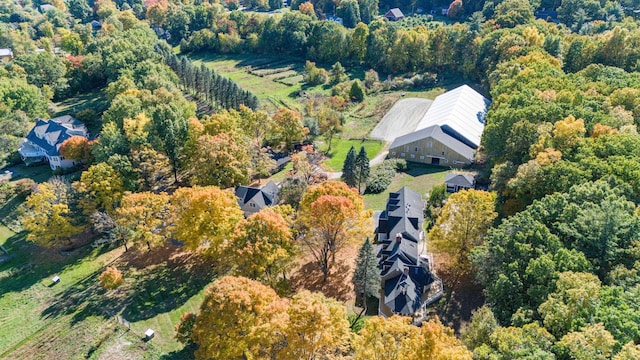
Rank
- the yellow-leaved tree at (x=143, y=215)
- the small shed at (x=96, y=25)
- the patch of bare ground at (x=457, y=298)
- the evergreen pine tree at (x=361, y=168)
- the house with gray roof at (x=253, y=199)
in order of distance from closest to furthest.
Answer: the patch of bare ground at (x=457, y=298) < the yellow-leaved tree at (x=143, y=215) < the house with gray roof at (x=253, y=199) < the evergreen pine tree at (x=361, y=168) < the small shed at (x=96, y=25)

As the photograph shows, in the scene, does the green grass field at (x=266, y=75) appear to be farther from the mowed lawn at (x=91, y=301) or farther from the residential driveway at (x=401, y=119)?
the mowed lawn at (x=91, y=301)

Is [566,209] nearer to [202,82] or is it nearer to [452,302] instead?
[452,302]

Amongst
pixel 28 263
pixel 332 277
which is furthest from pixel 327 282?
pixel 28 263

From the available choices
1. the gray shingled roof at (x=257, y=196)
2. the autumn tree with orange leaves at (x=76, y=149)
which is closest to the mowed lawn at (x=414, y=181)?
the gray shingled roof at (x=257, y=196)

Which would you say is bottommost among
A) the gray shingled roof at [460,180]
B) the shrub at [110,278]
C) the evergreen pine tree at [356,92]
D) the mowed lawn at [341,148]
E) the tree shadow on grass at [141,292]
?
the tree shadow on grass at [141,292]

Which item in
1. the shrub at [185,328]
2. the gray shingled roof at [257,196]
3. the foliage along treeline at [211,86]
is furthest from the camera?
the foliage along treeline at [211,86]

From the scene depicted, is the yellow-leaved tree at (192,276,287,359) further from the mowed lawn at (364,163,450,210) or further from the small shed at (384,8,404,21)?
the small shed at (384,8,404,21)
